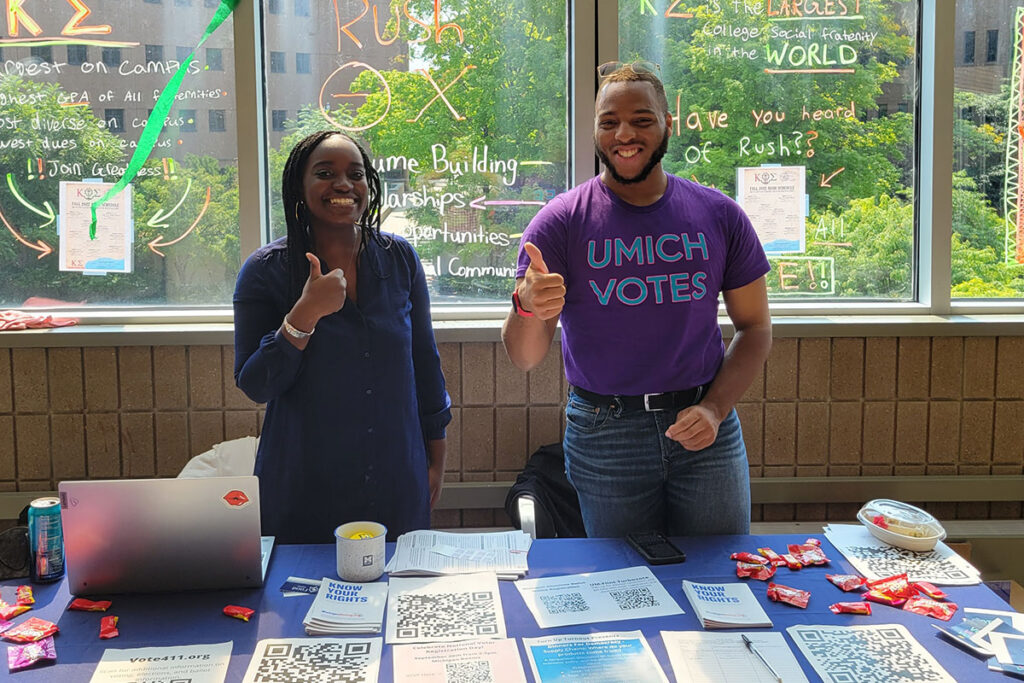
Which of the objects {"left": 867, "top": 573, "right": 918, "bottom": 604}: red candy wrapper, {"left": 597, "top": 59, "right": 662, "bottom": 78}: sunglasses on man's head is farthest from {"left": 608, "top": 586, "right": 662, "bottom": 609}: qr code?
{"left": 597, "top": 59, "right": 662, "bottom": 78}: sunglasses on man's head

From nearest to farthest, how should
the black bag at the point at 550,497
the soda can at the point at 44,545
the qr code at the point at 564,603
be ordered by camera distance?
1. the qr code at the point at 564,603
2. the soda can at the point at 44,545
3. the black bag at the point at 550,497

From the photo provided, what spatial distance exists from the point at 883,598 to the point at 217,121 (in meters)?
2.59

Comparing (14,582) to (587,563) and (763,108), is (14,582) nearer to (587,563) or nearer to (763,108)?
(587,563)

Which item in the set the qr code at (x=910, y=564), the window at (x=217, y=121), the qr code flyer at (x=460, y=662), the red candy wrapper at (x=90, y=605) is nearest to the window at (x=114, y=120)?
the window at (x=217, y=121)

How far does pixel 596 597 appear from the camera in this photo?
64.0 inches

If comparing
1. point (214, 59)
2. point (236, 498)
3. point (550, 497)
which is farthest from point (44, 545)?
point (214, 59)

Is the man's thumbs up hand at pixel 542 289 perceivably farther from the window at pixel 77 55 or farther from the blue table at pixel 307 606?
the window at pixel 77 55

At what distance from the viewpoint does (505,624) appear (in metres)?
1.53

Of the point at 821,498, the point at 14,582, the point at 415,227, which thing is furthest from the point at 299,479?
the point at 821,498

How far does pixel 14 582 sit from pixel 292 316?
736 millimetres

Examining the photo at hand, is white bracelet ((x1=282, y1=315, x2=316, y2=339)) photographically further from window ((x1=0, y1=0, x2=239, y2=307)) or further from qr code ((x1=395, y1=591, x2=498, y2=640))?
window ((x1=0, y1=0, x2=239, y2=307))

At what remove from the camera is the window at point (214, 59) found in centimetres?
308

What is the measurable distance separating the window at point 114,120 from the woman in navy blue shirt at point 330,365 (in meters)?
1.37

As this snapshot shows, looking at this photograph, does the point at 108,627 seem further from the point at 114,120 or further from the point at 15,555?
the point at 114,120
